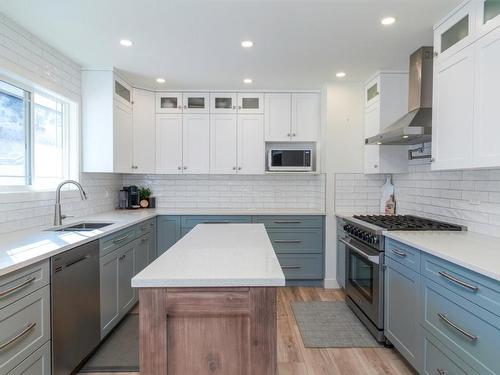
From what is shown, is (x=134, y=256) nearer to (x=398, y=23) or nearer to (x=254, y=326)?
(x=254, y=326)

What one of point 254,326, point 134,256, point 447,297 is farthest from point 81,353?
point 447,297

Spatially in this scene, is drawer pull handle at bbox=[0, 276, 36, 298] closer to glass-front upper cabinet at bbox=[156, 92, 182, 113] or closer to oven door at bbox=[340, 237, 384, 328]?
oven door at bbox=[340, 237, 384, 328]

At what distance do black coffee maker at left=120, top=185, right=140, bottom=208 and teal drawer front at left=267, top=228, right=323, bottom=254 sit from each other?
1.85 m

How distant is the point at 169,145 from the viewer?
422 cm

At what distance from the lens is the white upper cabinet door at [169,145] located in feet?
13.8

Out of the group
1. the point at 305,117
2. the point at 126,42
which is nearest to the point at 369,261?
the point at 305,117

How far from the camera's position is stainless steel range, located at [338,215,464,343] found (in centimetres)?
257

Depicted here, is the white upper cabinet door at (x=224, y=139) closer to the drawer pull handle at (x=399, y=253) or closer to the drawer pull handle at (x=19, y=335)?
the drawer pull handle at (x=399, y=253)

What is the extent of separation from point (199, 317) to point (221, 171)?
304cm

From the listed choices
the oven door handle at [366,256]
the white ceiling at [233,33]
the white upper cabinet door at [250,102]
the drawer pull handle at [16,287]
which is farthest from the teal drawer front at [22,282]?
the white upper cabinet door at [250,102]

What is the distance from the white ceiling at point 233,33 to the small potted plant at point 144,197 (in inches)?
61.8

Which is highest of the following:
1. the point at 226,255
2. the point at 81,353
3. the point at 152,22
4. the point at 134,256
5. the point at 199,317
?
the point at 152,22

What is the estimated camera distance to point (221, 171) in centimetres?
423

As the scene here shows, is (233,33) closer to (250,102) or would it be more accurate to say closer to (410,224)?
(250,102)
